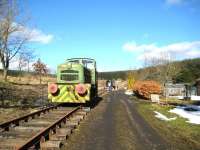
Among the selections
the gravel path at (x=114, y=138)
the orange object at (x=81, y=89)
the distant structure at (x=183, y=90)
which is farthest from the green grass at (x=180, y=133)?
the distant structure at (x=183, y=90)

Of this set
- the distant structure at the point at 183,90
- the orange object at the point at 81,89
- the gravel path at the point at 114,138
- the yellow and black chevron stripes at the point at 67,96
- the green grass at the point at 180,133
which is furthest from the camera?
the distant structure at the point at 183,90

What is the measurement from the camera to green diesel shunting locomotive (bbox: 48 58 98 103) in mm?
21406

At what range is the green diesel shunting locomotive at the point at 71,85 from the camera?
70.2 feet

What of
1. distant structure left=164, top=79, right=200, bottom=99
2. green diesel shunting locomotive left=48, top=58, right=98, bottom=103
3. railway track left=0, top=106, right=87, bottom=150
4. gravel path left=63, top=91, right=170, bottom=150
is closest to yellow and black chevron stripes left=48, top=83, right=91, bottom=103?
green diesel shunting locomotive left=48, top=58, right=98, bottom=103

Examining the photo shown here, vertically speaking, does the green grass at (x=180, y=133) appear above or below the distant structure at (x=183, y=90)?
below

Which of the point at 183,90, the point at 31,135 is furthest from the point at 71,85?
the point at 183,90

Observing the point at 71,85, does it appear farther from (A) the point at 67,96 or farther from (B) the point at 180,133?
(B) the point at 180,133

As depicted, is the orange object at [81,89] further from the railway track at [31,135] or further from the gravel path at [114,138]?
the railway track at [31,135]

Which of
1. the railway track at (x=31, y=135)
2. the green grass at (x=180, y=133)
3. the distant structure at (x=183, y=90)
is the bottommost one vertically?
the green grass at (x=180, y=133)

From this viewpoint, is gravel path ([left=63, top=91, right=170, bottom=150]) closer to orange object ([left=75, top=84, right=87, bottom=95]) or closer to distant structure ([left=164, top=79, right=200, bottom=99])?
Result: orange object ([left=75, top=84, right=87, bottom=95])

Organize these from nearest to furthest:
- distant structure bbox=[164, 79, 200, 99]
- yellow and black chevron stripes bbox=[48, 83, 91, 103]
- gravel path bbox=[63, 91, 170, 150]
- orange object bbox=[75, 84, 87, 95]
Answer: gravel path bbox=[63, 91, 170, 150], orange object bbox=[75, 84, 87, 95], yellow and black chevron stripes bbox=[48, 83, 91, 103], distant structure bbox=[164, 79, 200, 99]

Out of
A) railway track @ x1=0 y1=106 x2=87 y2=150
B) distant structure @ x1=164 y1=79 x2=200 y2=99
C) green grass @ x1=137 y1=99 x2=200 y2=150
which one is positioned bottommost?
green grass @ x1=137 y1=99 x2=200 y2=150

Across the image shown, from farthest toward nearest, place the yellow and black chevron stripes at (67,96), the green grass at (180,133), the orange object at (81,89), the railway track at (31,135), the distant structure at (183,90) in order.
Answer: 1. the distant structure at (183,90)
2. the yellow and black chevron stripes at (67,96)
3. the orange object at (81,89)
4. the green grass at (180,133)
5. the railway track at (31,135)

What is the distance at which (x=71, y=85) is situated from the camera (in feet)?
71.2
